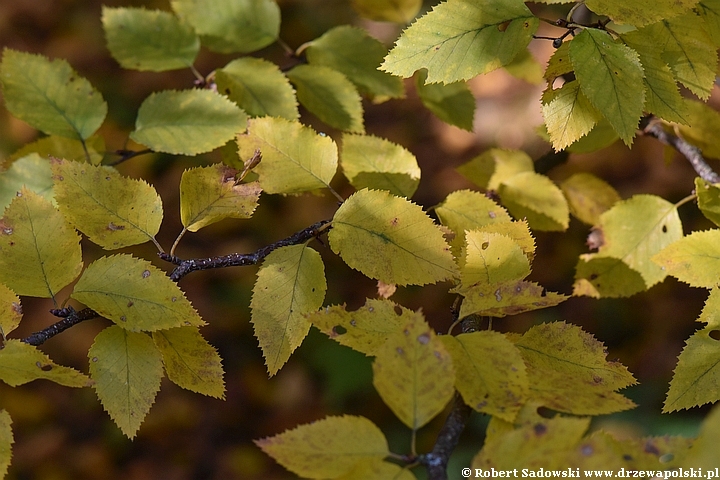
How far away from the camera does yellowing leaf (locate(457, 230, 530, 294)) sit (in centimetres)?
69

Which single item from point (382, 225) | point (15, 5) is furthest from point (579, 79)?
point (15, 5)

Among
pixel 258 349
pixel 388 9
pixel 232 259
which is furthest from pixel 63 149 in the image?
pixel 258 349

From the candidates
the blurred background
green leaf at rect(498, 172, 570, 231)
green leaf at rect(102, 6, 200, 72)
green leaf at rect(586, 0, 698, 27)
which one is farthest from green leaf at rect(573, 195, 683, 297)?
the blurred background

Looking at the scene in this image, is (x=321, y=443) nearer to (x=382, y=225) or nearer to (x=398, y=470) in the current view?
(x=398, y=470)

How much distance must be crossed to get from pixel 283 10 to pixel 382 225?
7.78ft

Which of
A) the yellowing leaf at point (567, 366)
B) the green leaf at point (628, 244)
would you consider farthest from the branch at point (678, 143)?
the yellowing leaf at point (567, 366)

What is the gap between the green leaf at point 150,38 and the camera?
1013mm

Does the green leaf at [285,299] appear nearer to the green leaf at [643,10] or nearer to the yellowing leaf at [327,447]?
the yellowing leaf at [327,447]

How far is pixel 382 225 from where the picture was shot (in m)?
0.73

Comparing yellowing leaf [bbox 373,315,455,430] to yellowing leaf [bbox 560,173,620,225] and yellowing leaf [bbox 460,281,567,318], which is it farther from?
yellowing leaf [bbox 560,173,620,225]

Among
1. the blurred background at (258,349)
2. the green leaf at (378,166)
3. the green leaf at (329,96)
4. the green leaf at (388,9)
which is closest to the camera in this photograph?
the green leaf at (378,166)

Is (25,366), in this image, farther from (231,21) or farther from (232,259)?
(231,21)

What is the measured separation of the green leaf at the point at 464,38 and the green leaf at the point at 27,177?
0.52 metres

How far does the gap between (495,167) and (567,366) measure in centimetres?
44
